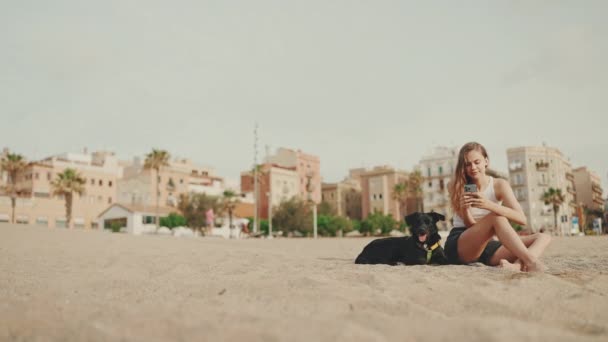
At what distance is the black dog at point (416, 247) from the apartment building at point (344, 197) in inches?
3117

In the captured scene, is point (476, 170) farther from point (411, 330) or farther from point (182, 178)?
point (182, 178)

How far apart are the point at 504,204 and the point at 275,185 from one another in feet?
236

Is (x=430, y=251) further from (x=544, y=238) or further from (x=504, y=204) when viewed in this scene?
(x=544, y=238)

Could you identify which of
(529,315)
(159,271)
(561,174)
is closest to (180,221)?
(159,271)

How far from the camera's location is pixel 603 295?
3.10 meters

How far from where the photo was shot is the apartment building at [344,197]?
86.2 metres

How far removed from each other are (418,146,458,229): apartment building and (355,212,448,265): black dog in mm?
69148

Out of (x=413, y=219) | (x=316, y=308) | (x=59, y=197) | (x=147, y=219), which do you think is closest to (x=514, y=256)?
(x=413, y=219)

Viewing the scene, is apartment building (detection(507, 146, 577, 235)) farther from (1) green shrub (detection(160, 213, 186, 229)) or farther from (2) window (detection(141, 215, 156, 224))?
(2) window (detection(141, 215, 156, 224))

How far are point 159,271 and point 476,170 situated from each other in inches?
138

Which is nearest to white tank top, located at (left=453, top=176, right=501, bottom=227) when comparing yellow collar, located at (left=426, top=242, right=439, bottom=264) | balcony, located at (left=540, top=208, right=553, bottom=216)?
yellow collar, located at (left=426, top=242, right=439, bottom=264)

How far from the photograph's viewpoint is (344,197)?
8775 centimetres

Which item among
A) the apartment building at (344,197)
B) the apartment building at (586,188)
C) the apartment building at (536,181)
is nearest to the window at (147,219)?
the apartment building at (344,197)

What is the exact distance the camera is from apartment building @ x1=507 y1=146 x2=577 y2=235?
73438mm
